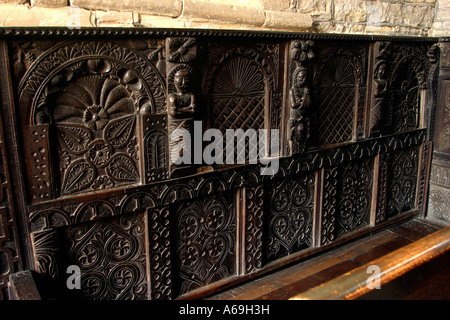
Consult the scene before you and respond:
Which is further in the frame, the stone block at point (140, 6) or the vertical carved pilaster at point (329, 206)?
the vertical carved pilaster at point (329, 206)

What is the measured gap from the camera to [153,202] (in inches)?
81.0

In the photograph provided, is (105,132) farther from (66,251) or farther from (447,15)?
(447,15)

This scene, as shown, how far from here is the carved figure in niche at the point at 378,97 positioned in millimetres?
2871

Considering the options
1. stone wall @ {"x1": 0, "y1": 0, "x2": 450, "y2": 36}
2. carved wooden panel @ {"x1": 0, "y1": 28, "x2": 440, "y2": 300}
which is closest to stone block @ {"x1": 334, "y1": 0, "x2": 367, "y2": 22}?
stone wall @ {"x1": 0, "y1": 0, "x2": 450, "y2": 36}

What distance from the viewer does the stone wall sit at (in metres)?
1.80

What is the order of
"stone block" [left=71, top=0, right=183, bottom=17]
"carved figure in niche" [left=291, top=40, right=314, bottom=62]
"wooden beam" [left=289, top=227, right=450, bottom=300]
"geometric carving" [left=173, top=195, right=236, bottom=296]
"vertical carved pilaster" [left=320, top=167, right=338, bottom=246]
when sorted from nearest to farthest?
"wooden beam" [left=289, top=227, right=450, bottom=300] → "stone block" [left=71, top=0, right=183, bottom=17] → "geometric carving" [left=173, top=195, right=236, bottom=296] → "carved figure in niche" [left=291, top=40, right=314, bottom=62] → "vertical carved pilaster" [left=320, top=167, right=338, bottom=246]

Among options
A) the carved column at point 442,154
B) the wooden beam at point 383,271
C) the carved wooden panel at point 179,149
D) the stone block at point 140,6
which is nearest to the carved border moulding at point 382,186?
the carved wooden panel at point 179,149

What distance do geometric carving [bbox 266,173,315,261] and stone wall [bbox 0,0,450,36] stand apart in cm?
104

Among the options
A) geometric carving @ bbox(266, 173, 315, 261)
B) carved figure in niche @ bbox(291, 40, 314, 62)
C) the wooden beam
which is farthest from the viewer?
geometric carving @ bbox(266, 173, 315, 261)

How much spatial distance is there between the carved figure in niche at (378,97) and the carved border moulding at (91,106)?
169 centimetres

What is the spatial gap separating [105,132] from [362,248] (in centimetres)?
216

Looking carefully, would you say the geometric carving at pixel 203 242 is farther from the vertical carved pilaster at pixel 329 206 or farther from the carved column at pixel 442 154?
the carved column at pixel 442 154

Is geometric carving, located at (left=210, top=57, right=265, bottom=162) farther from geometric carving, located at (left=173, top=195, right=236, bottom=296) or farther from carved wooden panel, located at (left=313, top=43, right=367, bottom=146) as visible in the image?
carved wooden panel, located at (left=313, top=43, right=367, bottom=146)

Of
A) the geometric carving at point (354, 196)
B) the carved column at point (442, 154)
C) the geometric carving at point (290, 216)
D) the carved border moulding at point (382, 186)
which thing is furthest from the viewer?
the carved column at point (442, 154)
